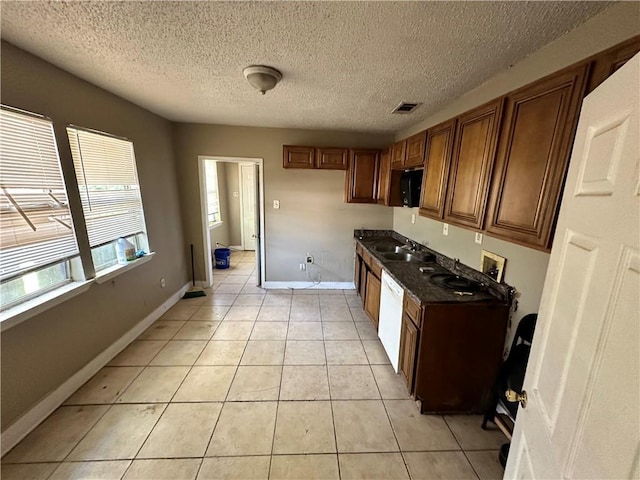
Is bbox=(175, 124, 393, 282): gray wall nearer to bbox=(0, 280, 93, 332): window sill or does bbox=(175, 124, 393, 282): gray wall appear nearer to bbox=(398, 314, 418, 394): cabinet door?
bbox=(0, 280, 93, 332): window sill

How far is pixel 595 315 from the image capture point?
→ 1.98ft

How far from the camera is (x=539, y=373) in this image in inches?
33.3

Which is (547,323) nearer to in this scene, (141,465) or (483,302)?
(483,302)

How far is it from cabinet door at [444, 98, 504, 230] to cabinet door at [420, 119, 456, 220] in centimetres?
7

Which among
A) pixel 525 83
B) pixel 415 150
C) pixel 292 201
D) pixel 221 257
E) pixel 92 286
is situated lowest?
pixel 221 257

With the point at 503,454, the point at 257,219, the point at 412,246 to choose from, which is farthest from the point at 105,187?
the point at 503,454

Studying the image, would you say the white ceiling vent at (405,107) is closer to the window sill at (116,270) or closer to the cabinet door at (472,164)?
the cabinet door at (472,164)

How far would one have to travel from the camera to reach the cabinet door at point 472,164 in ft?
5.15

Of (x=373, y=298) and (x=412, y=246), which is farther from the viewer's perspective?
(x=412, y=246)

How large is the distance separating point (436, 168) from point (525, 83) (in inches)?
30.0

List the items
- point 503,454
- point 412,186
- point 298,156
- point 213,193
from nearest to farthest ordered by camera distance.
Result: point 503,454 → point 412,186 → point 298,156 → point 213,193

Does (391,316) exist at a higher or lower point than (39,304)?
lower

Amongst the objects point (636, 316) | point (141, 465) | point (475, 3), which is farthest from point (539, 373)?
point (141, 465)

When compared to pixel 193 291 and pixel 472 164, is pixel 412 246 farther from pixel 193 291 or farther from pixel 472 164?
pixel 193 291
